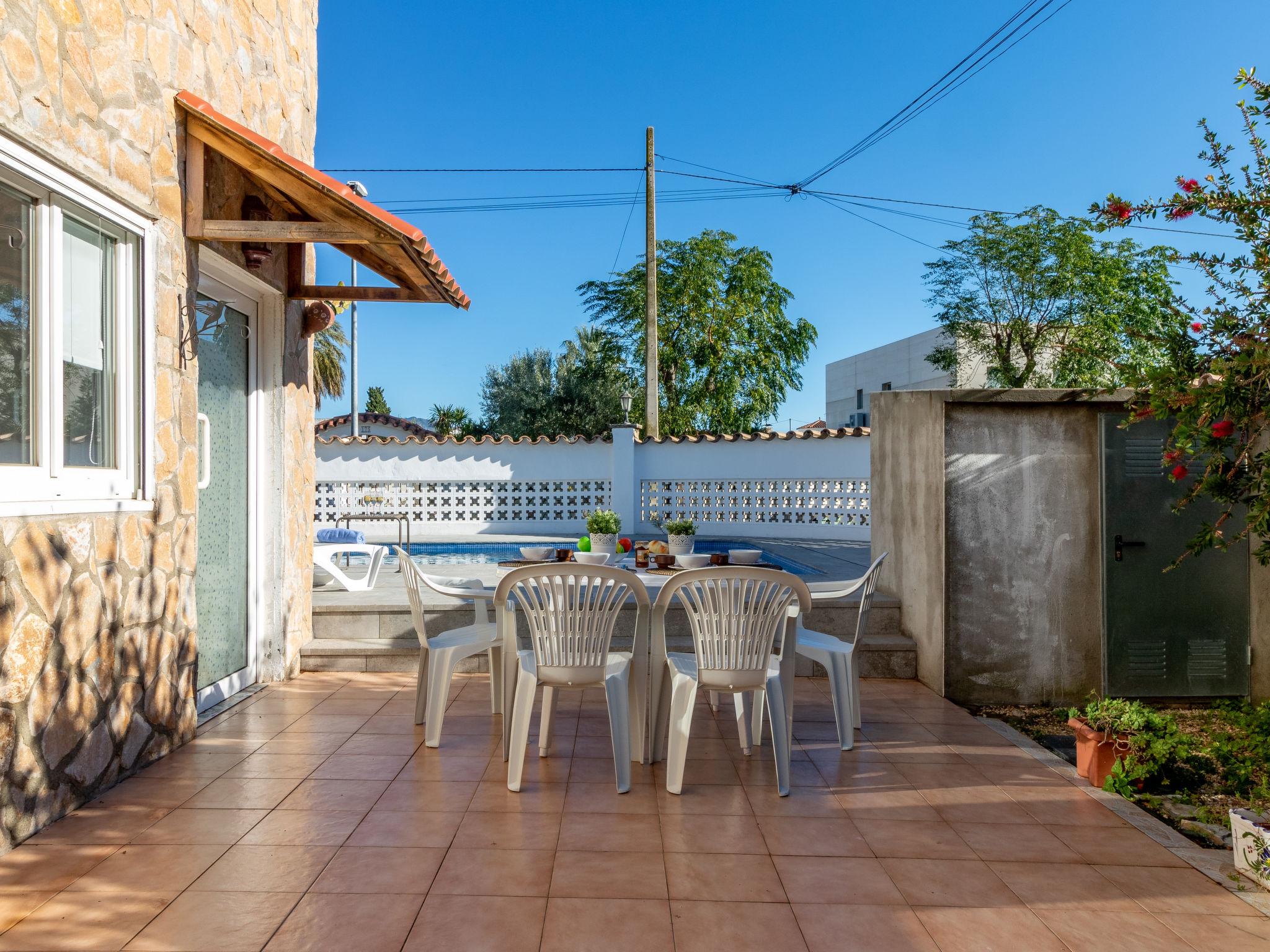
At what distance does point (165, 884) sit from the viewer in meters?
2.58

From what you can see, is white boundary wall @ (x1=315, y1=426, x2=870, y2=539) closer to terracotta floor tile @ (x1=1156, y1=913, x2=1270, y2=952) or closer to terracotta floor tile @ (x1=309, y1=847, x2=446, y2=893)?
terracotta floor tile @ (x1=1156, y1=913, x2=1270, y2=952)

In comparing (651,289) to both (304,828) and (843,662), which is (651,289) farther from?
(304,828)

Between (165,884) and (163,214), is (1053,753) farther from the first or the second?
(163,214)

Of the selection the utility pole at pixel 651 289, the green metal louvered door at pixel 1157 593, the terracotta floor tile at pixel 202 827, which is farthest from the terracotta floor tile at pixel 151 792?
the utility pole at pixel 651 289

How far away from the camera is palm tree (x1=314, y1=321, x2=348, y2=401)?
2514 cm

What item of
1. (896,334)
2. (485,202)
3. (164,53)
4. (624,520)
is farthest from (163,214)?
(896,334)

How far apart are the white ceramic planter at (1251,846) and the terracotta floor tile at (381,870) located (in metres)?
2.50

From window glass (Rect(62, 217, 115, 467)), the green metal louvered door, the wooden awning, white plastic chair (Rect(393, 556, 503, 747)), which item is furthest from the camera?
the green metal louvered door

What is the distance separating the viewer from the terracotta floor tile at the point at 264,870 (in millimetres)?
2564

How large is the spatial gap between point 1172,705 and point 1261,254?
313 centimetres

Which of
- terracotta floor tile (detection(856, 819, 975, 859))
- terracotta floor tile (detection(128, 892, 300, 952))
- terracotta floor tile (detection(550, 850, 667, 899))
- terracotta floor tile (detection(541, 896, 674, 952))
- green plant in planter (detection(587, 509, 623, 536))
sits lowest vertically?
terracotta floor tile (detection(856, 819, 975, 859))

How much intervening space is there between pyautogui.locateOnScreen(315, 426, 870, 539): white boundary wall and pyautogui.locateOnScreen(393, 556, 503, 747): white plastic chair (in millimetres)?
9633

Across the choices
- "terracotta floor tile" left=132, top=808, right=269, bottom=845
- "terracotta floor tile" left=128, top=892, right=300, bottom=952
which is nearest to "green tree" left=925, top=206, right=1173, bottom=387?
"terracotta floor tile" left=132, top=808, right=269, bottom=845

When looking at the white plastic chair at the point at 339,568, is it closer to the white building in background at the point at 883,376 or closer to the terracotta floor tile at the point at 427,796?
the terracotta floor tile at the point at 427,796
